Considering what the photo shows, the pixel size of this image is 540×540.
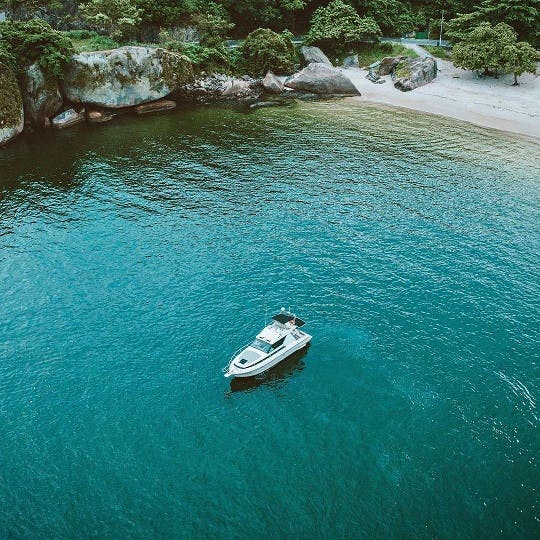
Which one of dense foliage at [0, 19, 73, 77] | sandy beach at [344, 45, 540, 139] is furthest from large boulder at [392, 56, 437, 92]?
dense foliage at [0, 19, 73, 77]

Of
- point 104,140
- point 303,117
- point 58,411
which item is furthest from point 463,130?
point 58,411

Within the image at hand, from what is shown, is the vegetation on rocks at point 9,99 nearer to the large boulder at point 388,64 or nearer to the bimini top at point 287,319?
the bimini top at point 287,319

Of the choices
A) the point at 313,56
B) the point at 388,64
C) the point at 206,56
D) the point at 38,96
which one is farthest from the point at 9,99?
the point at 388,64

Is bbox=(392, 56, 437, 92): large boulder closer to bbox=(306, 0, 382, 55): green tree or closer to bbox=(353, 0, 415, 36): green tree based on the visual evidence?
bbox=(306, 0, 382, 55): green tree

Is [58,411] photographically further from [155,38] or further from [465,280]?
[155,38]

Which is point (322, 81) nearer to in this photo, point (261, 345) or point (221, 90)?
point (221, 90)
